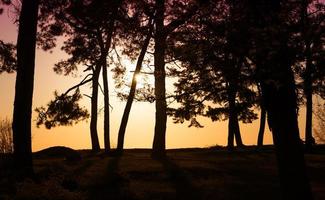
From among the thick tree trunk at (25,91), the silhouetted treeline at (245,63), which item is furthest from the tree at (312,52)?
the thick tree trunk at (25,91)

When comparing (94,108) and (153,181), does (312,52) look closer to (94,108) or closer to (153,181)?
(153,181)

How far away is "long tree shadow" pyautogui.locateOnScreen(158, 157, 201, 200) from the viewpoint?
14238mm

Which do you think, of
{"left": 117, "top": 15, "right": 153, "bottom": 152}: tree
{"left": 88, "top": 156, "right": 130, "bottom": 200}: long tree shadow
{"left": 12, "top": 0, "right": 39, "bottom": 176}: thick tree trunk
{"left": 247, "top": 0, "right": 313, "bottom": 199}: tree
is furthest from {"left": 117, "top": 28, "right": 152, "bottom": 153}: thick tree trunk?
{"left": 247, "top": 0, "right": 313, "bottom": 199}: tree

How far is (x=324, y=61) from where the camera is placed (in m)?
9.90

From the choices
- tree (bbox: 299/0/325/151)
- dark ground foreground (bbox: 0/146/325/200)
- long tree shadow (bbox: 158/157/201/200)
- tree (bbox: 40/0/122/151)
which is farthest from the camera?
tree (bbox: 40/0/122/151)

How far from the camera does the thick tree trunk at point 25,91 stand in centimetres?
1467

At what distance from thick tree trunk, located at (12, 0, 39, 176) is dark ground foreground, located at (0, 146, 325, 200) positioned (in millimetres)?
641

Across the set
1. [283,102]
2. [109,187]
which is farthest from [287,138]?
[109,187]

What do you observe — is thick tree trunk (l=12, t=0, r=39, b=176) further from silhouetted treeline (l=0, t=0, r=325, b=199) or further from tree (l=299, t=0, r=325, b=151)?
tree (l=299, t=0, r=325, b=151)

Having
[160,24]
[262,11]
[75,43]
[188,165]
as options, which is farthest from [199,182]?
[75,43]

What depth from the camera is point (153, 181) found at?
1625 cm

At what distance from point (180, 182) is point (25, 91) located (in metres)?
6.01

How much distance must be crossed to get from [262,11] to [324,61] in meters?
1.93

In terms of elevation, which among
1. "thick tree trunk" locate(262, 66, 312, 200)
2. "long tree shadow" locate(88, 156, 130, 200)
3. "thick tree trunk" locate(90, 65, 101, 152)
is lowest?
"long tree shadow" locate(88, 156, 130, 200)
